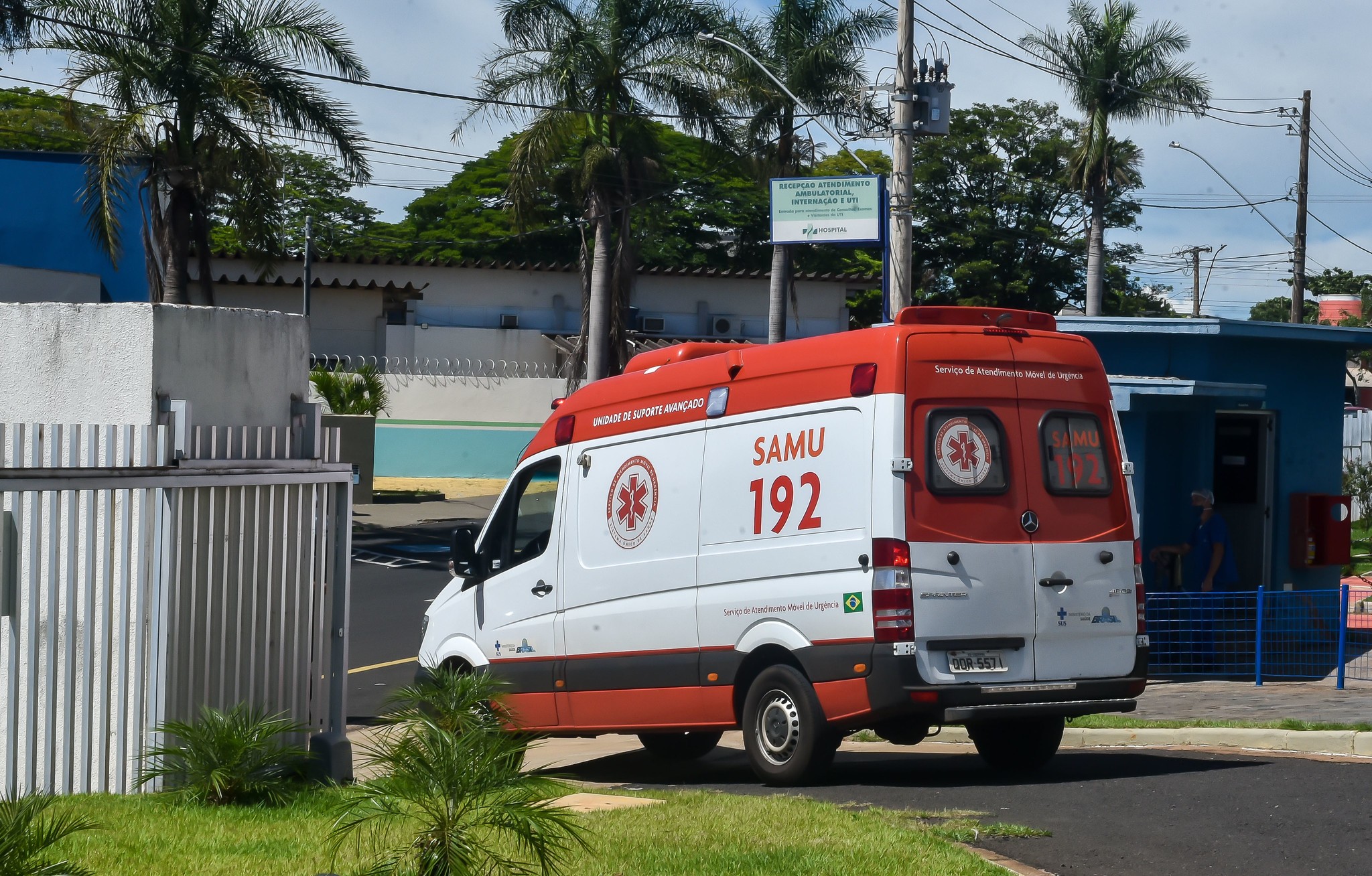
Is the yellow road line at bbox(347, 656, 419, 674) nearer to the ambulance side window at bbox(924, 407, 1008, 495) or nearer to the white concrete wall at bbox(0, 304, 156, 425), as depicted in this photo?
the white concrete wall at bbox(0, 304, 156, 425)

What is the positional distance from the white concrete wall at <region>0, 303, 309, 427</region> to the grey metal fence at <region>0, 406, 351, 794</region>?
357mm

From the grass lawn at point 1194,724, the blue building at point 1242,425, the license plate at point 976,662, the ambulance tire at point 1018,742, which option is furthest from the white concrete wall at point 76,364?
the blue building at point 1242,425

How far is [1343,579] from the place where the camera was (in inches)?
895

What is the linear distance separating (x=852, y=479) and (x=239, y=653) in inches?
136

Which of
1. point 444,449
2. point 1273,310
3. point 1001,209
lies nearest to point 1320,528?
point 444,449

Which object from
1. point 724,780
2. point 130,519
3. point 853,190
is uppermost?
point 853,190

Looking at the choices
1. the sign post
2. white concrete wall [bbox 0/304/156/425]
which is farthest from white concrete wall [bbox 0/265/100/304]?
white concrete wall [bbox 0/304/156/425]

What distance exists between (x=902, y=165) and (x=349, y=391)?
65.9 ft

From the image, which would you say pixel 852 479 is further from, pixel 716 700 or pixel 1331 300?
pixel 1331 300

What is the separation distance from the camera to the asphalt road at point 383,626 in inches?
567

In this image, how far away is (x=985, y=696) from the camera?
321 inches

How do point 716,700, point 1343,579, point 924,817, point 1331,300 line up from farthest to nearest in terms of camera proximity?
point 1331,300, point 1343,579, point 716,700, point 924,817

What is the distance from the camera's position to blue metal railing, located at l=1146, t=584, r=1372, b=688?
13320mm

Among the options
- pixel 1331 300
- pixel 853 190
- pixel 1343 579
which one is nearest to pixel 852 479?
pixel 853 190
